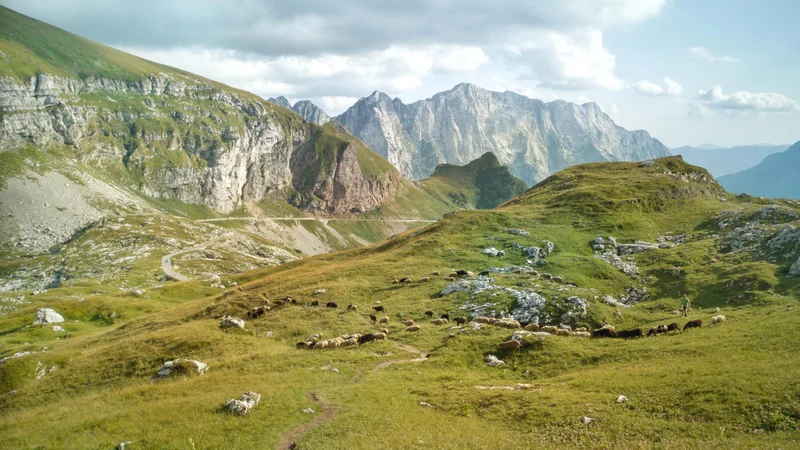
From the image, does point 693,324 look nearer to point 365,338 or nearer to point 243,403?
point 365,338

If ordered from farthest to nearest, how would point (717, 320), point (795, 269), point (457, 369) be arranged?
point (795, 269) < point (717, 320) < point (457, 369)

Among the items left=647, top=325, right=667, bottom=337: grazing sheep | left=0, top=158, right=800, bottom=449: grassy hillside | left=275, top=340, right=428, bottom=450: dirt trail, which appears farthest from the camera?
left=647, top=325, right=667, bottom=337: grazing sheep

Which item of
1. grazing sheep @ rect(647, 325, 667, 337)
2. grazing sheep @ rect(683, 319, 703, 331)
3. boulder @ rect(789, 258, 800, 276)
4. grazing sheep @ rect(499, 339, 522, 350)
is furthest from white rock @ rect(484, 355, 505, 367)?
boulder @ rect(789, 258, 800, 276)

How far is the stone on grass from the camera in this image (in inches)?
1018

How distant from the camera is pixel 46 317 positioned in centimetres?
8050

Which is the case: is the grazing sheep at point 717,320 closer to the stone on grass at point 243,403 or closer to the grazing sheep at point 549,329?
the grazing sheep at point 549,329

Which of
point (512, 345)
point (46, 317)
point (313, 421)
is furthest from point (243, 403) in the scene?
point (46, 317)

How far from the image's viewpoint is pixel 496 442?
2088 cm

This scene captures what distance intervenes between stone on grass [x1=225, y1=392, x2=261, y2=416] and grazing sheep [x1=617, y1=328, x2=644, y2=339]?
29983 mm

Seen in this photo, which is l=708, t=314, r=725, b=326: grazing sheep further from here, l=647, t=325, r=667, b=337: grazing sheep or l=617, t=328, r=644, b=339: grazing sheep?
l=617, t=328, r=644, b=339: grazing sheep

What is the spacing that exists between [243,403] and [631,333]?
3133 centimetres

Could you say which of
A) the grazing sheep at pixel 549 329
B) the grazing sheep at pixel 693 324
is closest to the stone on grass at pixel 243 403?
the grazing sheep at pixel 549 329

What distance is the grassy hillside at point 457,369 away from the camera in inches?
843

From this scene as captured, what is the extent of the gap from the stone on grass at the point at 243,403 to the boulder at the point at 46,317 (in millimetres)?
76428
